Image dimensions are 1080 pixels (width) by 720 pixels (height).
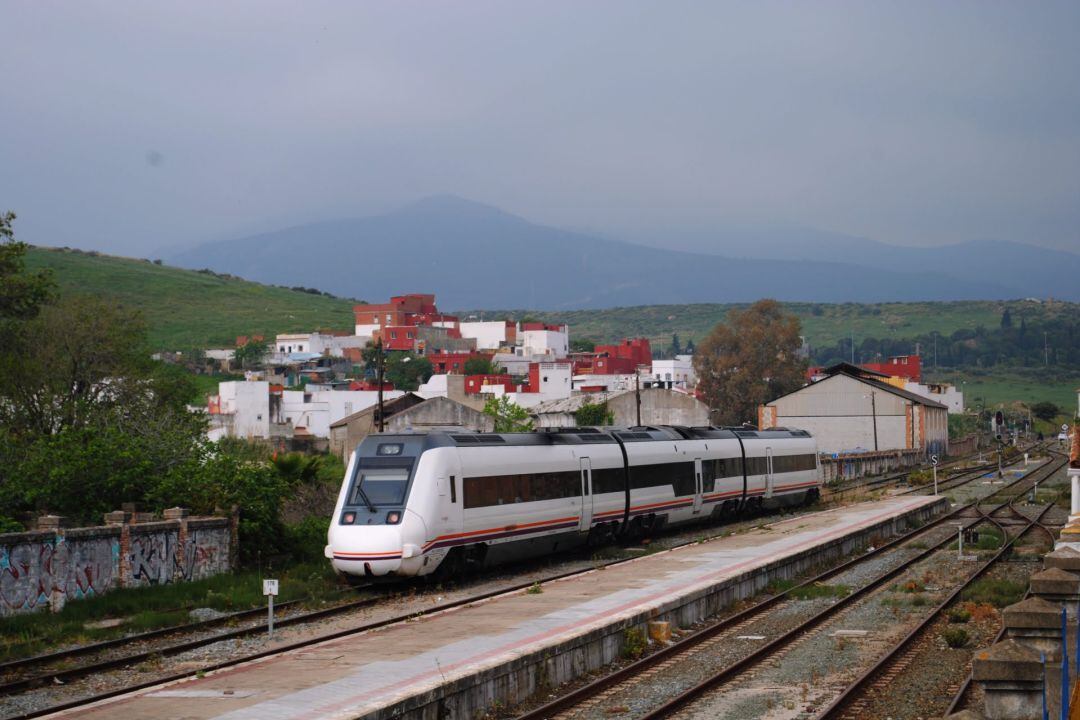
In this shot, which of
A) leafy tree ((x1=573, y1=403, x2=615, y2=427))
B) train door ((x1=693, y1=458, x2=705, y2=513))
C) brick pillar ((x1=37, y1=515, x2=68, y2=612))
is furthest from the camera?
leafy tree ((x1=573, y1=403, x2=615, y2=427))

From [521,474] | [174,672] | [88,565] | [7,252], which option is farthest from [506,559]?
[7,252]

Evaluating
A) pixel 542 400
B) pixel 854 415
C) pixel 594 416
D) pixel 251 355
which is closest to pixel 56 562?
pixel 594 416

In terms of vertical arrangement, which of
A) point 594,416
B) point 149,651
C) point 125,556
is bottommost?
point 149,651

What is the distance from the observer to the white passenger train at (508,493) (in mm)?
21469

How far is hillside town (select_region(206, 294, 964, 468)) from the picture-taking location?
269 ft

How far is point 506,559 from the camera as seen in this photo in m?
24.8

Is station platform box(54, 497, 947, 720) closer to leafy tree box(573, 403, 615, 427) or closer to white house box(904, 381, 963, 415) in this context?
leafy tree box(573, 403, 615, 427)

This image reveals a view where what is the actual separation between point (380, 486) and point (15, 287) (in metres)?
27.0

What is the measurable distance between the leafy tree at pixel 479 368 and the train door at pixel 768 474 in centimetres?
9489

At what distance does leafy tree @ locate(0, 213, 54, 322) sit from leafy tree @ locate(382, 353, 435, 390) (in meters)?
80.8

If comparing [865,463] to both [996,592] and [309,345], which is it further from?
[309,345]

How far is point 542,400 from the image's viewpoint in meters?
105

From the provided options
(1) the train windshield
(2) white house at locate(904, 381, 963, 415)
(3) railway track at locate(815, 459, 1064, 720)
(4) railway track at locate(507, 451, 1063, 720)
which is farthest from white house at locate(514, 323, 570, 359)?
(3) railway track at locate(815, 459, 1064, 720)

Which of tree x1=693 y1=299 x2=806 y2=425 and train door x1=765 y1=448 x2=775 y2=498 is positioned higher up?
tree x1=693 y1=299 x2=806 y2=425
